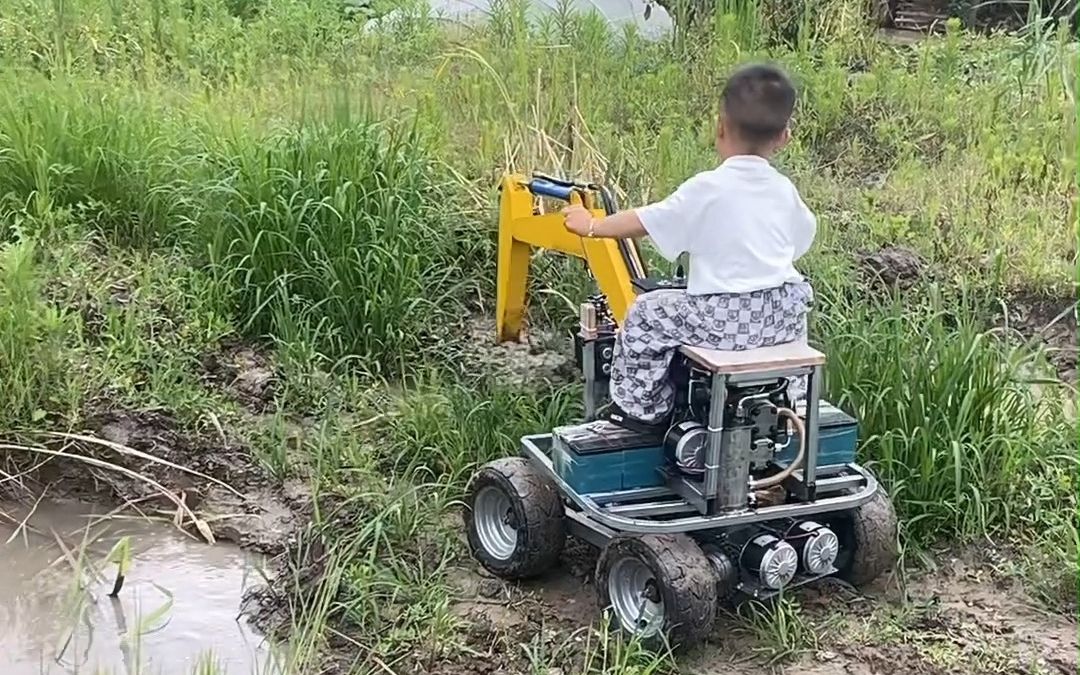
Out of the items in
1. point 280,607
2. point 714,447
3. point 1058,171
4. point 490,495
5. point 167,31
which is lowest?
point 280,607

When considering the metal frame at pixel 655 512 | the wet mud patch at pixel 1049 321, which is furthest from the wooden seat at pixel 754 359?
the wet mud patch at pixel 1049 321

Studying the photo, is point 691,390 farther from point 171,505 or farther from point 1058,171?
point 1058,171

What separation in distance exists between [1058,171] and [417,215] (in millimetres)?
3402

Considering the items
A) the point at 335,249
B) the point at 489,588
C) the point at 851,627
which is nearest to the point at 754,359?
the point at 851,627

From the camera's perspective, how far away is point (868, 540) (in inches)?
152

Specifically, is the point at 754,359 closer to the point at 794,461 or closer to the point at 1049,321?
the point at 794,461

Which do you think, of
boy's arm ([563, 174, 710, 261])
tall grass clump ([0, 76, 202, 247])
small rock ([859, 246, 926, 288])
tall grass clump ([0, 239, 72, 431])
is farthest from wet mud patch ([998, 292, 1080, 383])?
tall grass clump ([0, 239, 72, 431])

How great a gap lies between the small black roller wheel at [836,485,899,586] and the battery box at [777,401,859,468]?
0.15m

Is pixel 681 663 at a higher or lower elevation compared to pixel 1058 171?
lower

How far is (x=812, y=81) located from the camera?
7801 millimetres

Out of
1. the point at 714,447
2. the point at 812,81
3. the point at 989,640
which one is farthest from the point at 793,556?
the point at 812,81

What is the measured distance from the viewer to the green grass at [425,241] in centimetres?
431

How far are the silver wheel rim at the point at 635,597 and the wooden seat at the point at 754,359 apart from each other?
22.7 inches

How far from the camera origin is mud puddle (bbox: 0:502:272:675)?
12.3 ft
